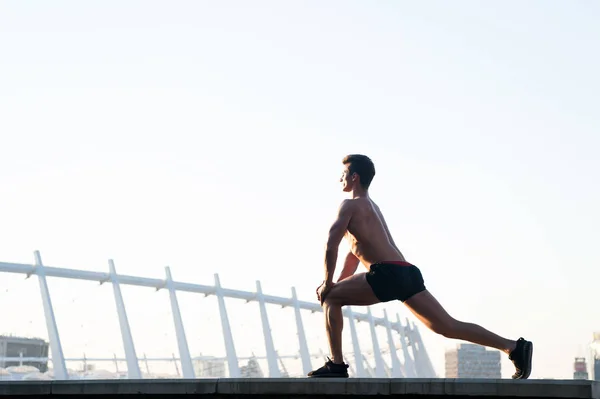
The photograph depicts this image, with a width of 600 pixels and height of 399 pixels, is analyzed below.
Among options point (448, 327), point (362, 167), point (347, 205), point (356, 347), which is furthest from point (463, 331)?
point (356, 347)

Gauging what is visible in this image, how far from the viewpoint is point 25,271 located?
79.8ft

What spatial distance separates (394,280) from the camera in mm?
9070

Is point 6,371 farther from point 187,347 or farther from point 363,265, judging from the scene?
point 363,265

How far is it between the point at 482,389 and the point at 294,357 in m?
28.2

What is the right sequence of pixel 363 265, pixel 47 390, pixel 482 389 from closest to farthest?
pixel 482 389 < pixel 47 390 < pixel 363 265

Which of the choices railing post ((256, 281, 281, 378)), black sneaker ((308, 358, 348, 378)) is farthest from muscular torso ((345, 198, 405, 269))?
railing post ((256, 281, 281, 378))

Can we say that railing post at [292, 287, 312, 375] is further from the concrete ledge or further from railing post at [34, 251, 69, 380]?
the concrete ledge

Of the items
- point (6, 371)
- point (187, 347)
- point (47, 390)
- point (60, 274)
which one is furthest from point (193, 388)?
point (187, 347)

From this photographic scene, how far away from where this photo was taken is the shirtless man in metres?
9.02

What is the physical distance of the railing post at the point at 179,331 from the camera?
2819cm

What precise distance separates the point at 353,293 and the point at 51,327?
1567 centimetres

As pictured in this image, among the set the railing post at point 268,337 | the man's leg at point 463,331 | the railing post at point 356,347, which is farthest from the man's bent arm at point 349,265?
the railing post at point 356,347

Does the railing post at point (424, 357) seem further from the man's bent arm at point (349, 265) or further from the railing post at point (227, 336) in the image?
the man's bent arm at point (349, 265)

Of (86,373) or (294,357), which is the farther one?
(294,357)
